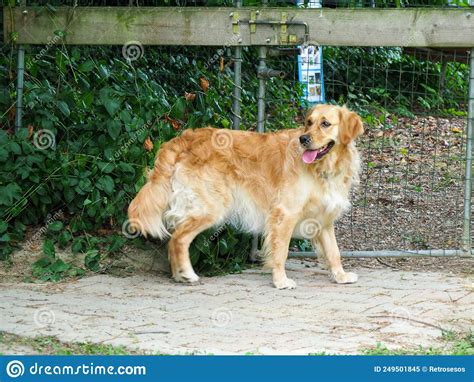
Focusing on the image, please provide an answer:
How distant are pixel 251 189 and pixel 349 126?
3.03 ft

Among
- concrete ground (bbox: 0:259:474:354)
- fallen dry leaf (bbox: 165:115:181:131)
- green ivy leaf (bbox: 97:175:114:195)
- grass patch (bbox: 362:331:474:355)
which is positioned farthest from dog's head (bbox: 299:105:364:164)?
grass patch (bbox: 362:331:474:355)

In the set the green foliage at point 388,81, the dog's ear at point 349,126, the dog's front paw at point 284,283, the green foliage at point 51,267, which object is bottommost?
the dog's front paw at point 284,283

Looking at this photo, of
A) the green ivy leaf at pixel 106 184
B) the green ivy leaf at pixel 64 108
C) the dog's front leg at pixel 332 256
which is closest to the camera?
the dog's front leg at pixel 332 256

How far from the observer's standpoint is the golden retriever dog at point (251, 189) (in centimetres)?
709

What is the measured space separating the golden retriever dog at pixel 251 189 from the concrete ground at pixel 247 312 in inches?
11.3

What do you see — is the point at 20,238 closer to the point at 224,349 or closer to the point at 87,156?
the point at 87,156

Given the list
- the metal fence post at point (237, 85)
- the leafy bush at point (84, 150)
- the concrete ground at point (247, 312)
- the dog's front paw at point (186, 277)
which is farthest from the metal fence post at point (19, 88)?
the dog's front paw at point (186, 277)

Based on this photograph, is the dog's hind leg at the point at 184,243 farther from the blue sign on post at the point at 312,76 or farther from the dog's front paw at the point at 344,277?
the blue sign on post at the point at 312,76

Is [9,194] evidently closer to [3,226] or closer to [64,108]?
[3,226]

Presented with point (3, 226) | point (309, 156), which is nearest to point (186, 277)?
point (309, 156)

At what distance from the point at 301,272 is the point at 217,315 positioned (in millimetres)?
1696

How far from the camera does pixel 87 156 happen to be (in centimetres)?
748

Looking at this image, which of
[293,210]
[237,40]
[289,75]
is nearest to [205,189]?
[293,210]

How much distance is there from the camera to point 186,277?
23.3 feet
